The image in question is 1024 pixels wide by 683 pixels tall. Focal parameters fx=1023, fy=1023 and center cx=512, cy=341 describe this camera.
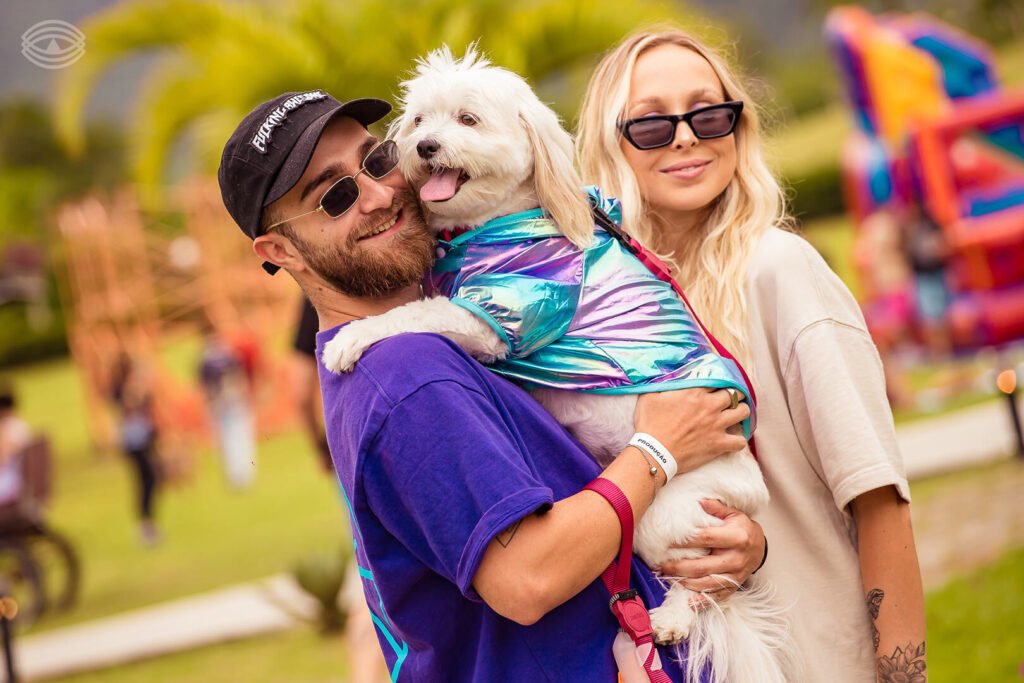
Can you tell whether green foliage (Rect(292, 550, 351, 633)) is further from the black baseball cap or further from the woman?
the black baseball cap

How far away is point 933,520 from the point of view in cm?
744

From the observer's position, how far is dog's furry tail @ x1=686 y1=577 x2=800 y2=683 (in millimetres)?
2105

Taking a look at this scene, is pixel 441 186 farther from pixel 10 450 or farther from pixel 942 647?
pixel 10 450

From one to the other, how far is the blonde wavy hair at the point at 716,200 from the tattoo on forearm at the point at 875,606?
22.9 inches

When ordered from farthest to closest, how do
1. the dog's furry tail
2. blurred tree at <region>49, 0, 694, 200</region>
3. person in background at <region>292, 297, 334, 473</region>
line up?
1. blurred tree at <region>49, 0, 694, 200</region>
2. person in background at <region>292, 297, 334, 473</region>
3. the dog's furry tail

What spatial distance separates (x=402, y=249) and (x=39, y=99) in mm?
45479

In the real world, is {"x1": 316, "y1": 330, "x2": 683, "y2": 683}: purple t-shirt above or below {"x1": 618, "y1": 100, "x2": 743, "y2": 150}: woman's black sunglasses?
below

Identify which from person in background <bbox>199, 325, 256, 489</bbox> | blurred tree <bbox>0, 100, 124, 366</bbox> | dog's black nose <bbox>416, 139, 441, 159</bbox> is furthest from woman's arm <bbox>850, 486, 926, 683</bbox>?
blurred tree <bbox>0, 100, 124, 366</bbox>

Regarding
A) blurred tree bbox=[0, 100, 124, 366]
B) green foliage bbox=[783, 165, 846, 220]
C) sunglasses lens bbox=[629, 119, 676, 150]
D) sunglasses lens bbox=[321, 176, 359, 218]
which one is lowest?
sunglasses lens bbox=[321, 176, 359, 218]

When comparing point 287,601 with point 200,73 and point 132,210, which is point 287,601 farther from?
point 132,210

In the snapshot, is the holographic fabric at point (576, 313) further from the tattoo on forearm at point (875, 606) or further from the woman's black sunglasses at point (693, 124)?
the tattoo on forearm at point (875, 606)

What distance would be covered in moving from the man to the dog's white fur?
0.19 ft

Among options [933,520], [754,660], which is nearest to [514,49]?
[933,520]

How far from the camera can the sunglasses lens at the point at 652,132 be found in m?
2.54
